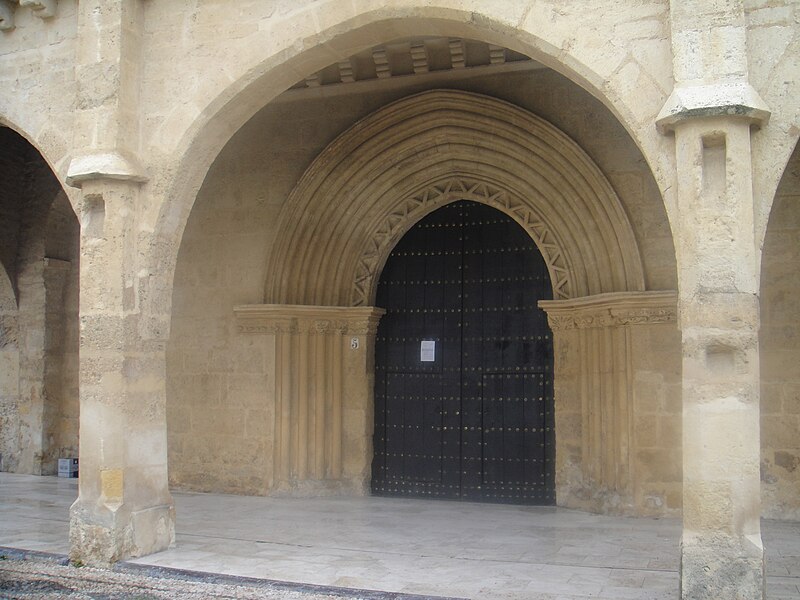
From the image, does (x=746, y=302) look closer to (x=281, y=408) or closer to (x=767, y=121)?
(x=767, y=121)

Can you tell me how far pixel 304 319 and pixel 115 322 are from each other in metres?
2.73

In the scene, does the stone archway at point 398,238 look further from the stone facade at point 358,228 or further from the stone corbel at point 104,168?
the stone corbel at point 104,168

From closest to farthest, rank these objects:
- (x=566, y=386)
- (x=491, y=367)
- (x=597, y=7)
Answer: (x=597, y=7) → (x=566, y=386) → (x=491, y=367)

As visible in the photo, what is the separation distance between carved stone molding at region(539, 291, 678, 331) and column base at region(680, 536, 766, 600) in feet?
9.84

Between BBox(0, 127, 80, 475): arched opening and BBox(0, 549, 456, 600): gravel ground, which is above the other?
BBox(0, 127, 80, 475): arched opening

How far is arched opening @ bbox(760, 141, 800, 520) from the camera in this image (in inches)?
266

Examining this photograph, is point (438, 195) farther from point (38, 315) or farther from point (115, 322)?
point (38, 315)

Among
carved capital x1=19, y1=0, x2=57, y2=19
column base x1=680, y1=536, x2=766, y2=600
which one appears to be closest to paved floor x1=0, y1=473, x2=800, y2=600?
column base x1=680, y1=536, x2=766, y2=600

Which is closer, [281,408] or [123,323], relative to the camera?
[123,323]

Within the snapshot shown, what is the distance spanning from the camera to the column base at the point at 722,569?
163 inches

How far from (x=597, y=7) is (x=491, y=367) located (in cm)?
400

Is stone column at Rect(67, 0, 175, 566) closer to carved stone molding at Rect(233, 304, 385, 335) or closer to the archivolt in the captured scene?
carved stone molding at Rect(233, 304, 385, 335)

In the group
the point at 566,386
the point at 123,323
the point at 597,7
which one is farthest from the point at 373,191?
the point at 597,7

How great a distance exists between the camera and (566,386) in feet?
24.7
